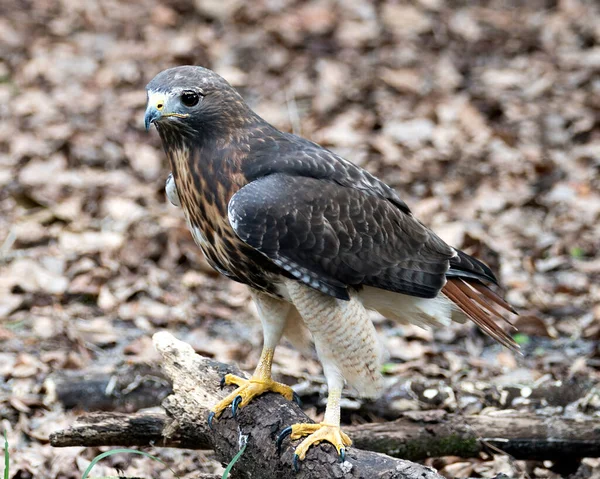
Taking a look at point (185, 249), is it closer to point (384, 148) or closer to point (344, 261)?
point (384, 148)

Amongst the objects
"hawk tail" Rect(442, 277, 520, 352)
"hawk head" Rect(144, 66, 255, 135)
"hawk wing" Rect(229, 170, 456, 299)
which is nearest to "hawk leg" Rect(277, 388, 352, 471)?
"hawk wing" Rect(229, 170, 456, 299)

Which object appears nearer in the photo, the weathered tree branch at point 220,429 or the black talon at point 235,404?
the weathered tree branch at point 220,429

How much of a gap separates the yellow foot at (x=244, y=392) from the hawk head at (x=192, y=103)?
125 cm

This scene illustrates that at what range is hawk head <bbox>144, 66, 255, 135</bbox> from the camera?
3828mm

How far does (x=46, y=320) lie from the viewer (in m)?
6.11

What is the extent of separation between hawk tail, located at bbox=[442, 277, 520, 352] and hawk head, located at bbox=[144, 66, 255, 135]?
4.60ft

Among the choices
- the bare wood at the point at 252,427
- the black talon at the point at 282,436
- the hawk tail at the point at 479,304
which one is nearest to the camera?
the bare wood at the point at 252,427

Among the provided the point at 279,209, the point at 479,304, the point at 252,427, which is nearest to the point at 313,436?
the point at 252,427

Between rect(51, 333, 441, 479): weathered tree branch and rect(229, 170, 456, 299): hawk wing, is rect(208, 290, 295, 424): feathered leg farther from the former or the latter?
rect(229, 170, 456, 299): hawk wing

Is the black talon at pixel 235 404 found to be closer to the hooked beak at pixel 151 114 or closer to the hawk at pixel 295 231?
the hawk at pixel 295 231

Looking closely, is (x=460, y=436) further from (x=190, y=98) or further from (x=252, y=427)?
(x=190, y=98)

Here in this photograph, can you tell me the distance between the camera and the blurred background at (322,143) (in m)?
5.04

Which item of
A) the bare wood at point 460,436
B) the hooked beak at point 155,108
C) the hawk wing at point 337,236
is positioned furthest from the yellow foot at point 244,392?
the hooked beak at point 155,108

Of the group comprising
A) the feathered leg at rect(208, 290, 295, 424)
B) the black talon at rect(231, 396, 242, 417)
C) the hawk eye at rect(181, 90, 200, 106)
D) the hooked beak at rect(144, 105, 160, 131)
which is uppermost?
the hawk eye at rect(181, 90, 200, 106)
